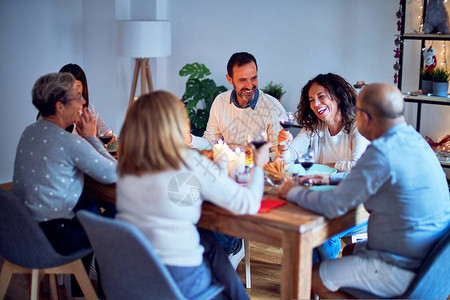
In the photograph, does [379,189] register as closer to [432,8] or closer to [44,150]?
[44,150]

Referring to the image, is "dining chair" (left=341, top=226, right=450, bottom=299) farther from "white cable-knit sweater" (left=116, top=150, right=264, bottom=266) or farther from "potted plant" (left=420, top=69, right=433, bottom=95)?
"potted plant" (left=420, top=69, right=433, bottom=95)

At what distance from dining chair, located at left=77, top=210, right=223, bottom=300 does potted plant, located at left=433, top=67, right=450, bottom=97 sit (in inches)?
102

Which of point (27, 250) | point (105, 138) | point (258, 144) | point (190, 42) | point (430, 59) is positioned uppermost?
point (190, 42)

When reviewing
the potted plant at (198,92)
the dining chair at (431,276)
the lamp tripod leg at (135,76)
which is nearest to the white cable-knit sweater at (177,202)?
the dining chair at (431,276)

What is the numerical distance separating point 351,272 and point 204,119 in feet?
10.9

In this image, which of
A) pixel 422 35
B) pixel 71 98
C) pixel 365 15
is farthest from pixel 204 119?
pixel 71 98

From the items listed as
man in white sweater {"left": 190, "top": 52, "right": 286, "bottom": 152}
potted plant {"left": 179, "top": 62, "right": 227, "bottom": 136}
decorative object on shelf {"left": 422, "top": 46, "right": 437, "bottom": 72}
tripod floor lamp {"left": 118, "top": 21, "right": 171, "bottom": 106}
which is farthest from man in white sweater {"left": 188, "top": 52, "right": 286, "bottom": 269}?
tripod floor lamp {"left": 118, "top": 21, "right": 171, "bottom": 106}

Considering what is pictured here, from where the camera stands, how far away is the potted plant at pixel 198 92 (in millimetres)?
5188

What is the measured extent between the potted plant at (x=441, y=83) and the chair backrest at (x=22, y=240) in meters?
2.66

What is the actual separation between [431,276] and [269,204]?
62cm

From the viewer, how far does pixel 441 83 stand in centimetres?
392

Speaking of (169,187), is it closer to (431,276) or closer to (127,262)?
(127,262)

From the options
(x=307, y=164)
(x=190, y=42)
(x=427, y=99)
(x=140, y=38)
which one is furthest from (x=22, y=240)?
(x=190, y=42)

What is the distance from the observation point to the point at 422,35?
13.0ft
